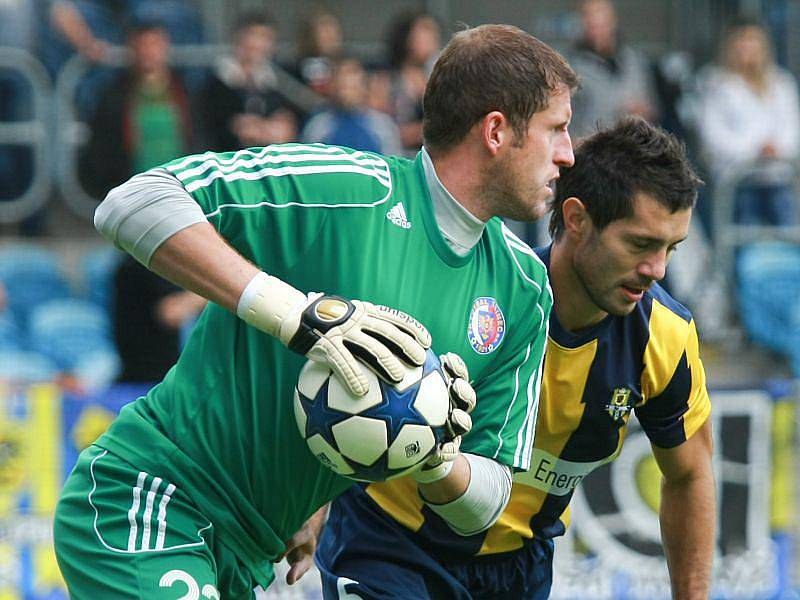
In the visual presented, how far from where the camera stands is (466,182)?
12.7 feet

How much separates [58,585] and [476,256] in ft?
13.8

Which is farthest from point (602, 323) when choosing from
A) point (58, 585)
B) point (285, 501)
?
point (58, 585)

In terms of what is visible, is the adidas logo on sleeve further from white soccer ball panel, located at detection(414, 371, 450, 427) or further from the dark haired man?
the dark haired man

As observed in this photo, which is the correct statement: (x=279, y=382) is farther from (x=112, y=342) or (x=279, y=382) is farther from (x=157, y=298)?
(x=112, y=342)

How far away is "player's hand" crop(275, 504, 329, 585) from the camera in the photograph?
13.8ft


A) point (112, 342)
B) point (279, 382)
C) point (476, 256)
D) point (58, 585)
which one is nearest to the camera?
point (279, 382)

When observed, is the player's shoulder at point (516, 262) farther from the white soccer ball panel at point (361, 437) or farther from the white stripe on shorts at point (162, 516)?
the white stripe on shorts at point (162, 516)

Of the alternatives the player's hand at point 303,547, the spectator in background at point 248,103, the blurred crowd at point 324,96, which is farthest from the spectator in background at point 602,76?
the player's hand at point 303,547

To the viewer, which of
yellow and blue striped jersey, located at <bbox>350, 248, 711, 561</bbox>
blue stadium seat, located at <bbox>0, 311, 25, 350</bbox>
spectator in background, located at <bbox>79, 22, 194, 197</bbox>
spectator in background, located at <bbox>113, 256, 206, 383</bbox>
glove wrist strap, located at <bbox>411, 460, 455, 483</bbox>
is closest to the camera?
glove wrist strap, located at <bbox>411, 460, 455, 483</bbox>

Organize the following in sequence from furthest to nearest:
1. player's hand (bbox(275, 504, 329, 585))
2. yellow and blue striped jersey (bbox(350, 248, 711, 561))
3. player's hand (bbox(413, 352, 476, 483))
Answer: yellow and blue striped jersey (bbox(350, 248, 711, 561)) → player's hand (bbox(275, 504, 329, 585)) → player's hand (bbox(413, 352, 476, 483))

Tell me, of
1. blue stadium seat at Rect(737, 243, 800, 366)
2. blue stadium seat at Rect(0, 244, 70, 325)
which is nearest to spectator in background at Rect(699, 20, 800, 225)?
blue stadium seat at Rect(737, 243, 800, 366)

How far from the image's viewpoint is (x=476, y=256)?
397cm

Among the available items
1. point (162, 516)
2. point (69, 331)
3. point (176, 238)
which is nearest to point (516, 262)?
point (176, 238)

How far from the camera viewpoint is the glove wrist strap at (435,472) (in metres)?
3.63
